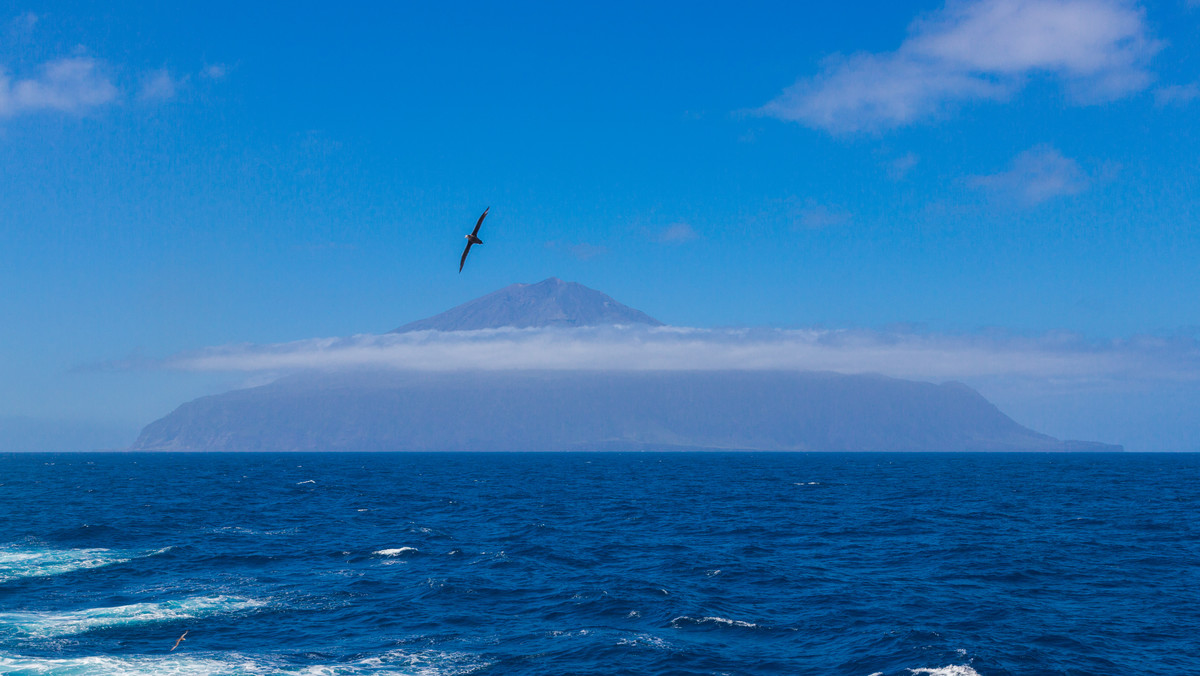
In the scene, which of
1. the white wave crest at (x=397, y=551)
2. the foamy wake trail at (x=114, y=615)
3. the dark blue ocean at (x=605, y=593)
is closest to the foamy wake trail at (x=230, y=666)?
the dark blue ocean at (x=605, y=593)

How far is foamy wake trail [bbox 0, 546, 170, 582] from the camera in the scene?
55.3m

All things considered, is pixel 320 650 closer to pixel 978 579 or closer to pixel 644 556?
pixel 644 556

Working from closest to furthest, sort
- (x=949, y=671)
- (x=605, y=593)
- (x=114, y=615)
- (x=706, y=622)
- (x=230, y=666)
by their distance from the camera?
(x=949, y=671)
(x=230, y=666)
(x=706, y=622)
(x=114, y=615)
(x=605, y=593)

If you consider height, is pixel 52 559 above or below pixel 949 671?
below

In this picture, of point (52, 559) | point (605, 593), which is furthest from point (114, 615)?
point (605, 593)

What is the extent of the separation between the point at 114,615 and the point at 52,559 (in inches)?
913

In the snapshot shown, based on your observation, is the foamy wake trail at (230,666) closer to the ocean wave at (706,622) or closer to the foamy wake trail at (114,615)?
the foamy wake trail at (114,615)

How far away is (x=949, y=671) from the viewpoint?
32438 millimetres

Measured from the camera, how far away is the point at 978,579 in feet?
165

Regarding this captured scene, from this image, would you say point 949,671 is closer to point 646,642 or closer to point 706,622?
point 706,622

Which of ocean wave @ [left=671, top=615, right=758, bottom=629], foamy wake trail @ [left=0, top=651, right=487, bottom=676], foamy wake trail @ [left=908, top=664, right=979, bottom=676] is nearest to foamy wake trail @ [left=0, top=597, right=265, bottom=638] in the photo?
foamy wake trail @ [left=0, top=651, right=487, bottom=676]

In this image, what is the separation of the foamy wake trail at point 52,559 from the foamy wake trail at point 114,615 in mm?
13417

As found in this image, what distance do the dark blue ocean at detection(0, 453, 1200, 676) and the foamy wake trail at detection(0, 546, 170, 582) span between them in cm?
36

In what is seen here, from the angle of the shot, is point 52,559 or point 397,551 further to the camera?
point 397,551
